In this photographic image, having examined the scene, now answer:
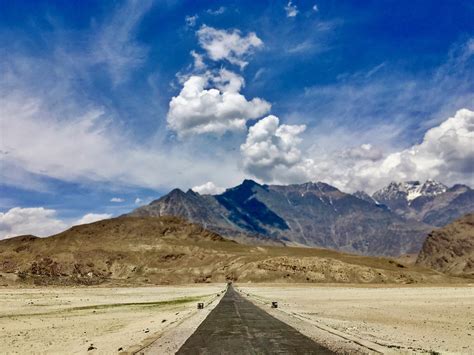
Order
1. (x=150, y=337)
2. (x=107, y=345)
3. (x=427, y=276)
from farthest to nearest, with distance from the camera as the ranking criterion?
1. (x=427, y=276)
2. (x=150, y=337)
3. (x=107, y=345)

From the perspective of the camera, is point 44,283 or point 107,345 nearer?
point 107,345

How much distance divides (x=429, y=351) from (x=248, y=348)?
23.2 feet

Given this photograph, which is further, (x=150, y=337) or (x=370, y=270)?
(x=370, y=270)

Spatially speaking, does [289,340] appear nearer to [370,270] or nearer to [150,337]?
[150,337]

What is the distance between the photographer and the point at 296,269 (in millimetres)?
166125

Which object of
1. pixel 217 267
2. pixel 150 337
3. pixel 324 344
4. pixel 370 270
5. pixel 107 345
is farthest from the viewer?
pixel 217 267

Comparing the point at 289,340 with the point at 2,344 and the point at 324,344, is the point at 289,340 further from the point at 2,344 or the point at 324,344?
the point at 2,344

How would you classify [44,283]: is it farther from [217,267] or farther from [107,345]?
[107,345]

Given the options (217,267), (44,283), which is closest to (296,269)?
(217,267)

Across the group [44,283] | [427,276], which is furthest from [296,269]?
[44,283]

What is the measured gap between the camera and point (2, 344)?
944 inches

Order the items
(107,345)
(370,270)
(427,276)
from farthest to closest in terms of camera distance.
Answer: (427,276) → (370,270) → (107,345)

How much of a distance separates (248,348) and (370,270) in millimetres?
152749

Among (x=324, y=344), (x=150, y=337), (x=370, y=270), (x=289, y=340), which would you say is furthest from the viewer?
(x=370, y=270)
